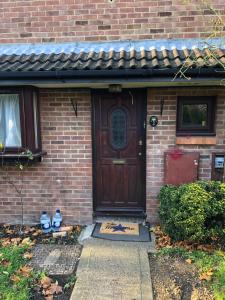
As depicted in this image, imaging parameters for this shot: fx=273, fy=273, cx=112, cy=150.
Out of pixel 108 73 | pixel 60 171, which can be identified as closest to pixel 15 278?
pixel 60 171

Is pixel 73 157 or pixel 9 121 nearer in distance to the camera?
pixel 9 121

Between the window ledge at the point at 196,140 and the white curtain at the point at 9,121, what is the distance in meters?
2.72

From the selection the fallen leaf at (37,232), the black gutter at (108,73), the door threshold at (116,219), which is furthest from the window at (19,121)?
the door threshold at (116,219)

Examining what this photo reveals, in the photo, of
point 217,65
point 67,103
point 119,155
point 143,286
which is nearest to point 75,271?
point 143,286

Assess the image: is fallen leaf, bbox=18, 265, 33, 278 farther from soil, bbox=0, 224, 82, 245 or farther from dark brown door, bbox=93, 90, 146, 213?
dark brown door, bbox=93, 90, 146, 213

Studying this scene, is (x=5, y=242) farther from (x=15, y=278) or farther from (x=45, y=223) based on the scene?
(x=15, y=278)

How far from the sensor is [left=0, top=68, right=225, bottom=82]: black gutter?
3.72 m

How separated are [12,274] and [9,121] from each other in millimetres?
2412

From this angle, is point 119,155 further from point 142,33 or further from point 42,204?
point 142,33

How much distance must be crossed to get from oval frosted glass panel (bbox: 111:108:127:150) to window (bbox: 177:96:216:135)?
929mm

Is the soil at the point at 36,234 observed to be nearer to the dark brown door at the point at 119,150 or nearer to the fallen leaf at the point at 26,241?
the fallen leaf at the point at 26,241

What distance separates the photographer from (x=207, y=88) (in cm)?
445

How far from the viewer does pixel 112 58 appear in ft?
13.6

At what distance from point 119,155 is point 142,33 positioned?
216cm
